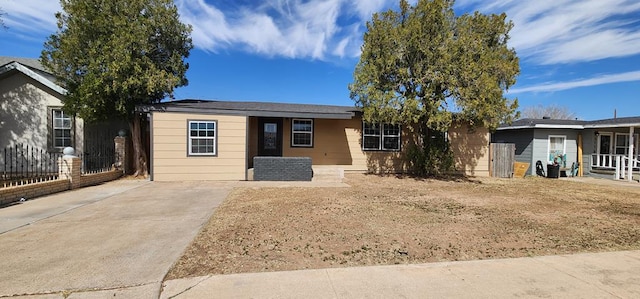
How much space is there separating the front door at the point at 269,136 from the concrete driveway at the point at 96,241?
5.58 meters

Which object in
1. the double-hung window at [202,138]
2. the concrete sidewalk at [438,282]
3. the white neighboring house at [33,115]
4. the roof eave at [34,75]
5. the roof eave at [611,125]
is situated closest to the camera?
the concrete sidewalk at [438,282]

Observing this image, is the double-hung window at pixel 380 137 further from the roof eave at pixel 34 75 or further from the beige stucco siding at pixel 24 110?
the beige stucco siding at pixel 24 110

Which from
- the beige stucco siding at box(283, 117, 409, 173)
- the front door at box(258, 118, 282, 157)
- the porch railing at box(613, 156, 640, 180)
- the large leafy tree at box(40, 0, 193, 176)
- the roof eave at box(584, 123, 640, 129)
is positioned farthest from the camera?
the porch railing at box(613, 156, 640, 180)

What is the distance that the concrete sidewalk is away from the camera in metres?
3.04

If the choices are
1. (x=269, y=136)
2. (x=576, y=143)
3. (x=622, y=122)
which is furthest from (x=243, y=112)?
(x=622, y=122)

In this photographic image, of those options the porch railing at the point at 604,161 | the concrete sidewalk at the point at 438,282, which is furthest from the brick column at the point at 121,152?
the porch railing at the point at 604,161

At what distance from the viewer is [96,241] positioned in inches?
177

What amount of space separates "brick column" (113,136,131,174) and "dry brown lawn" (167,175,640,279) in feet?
19.7

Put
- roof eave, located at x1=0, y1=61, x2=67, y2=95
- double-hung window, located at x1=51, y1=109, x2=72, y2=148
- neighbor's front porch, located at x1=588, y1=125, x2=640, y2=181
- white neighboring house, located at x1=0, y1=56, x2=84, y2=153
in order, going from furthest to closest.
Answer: neighbor's front porch, located at x1=588, y1=125, x2=640, y2=181 → double-hung window, located at x1=51, y1=109, x2=72, y2=148 → white neighboring house, located at x1=0, y1=56, x2=84, y2=153 → roof eave, located at x1=0, y1=61, x2=67, y2=95

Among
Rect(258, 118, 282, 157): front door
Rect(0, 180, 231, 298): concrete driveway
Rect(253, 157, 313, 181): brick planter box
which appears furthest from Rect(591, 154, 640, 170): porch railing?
Rect(0, 180, 231, 298): concrete driveway

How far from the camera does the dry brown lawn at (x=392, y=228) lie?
4.03m

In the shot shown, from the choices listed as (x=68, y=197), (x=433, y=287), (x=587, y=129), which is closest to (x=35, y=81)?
(x=68, y=197)

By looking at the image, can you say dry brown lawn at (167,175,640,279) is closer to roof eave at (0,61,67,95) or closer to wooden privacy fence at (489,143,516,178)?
wooden privacy fence at (489,143,516,178)

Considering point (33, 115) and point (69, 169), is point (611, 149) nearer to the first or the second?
point (69, 169)
